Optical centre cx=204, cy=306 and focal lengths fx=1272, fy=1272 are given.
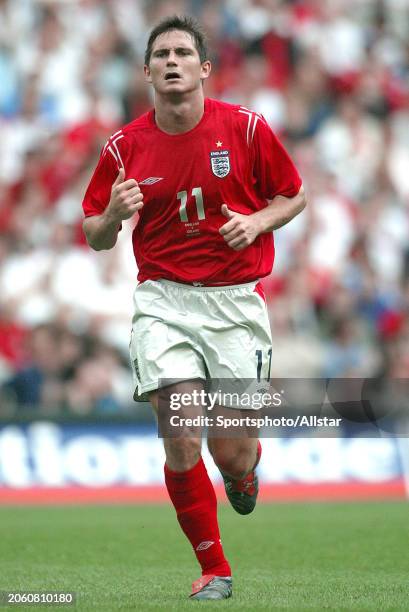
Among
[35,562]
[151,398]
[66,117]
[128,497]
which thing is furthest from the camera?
[66,117]

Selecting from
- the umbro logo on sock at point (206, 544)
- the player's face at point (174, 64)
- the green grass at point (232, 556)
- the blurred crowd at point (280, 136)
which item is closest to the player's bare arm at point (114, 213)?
the player's face at point (174, 64)

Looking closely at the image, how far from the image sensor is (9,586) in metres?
6.32

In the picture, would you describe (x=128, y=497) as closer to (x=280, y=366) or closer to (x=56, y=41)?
(x=280, y=366)

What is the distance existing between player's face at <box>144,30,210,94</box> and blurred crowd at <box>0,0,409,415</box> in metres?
6.12

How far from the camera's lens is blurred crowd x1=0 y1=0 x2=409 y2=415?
12.5 metres

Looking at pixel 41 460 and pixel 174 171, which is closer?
pixel 174 171

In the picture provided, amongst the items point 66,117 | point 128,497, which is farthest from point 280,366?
point 66,117

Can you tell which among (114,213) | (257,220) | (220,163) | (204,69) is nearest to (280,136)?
(204,69)

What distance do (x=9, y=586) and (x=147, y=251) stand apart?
1.80 meters

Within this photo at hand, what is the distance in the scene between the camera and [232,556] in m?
7.77

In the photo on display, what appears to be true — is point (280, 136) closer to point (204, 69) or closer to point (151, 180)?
point (204, 69)

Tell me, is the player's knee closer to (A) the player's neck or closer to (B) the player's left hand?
(B) the player's left hand

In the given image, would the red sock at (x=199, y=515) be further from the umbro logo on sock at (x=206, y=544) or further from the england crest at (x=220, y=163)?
the england crest at (x=220, y=163)

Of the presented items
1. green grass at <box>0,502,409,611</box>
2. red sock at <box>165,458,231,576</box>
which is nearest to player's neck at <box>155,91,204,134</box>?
red sock at <box>165,458,231,576</box>
